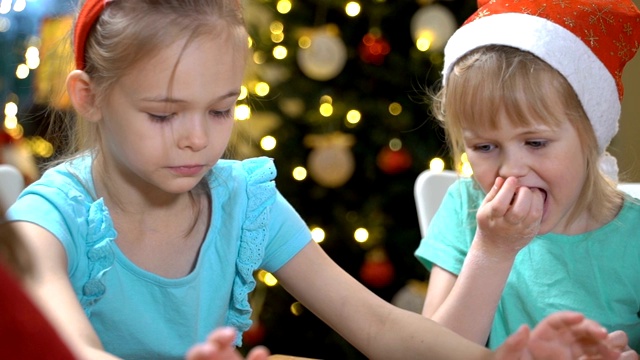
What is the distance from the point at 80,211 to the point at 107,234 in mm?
52

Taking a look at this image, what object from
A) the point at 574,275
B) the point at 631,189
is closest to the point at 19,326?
the point at 574,275

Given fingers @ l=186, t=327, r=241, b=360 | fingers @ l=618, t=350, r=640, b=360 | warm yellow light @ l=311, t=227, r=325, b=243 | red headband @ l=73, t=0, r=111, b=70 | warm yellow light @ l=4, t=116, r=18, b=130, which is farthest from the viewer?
warm yellow light @ l=4, t=116, r=18, b=130

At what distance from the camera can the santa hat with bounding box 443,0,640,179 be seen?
1.56m

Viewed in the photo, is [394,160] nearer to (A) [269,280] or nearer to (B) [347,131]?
(B) [347,131]

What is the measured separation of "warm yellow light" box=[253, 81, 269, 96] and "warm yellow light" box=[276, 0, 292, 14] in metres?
0.27

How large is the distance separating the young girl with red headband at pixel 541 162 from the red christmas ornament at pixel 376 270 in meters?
1.63

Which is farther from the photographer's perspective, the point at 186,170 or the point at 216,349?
the point at 186,170

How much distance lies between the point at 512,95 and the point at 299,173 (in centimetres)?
189

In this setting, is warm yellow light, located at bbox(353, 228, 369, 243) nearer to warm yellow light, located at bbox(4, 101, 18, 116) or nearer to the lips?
warm yellow light, located at bbox(4, 101, 18, 116)

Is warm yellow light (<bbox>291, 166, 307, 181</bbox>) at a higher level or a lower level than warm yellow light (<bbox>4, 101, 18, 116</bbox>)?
Result: higher

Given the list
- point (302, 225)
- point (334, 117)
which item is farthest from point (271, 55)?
point (302, 225)

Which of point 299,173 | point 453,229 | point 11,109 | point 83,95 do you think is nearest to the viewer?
point 83,95

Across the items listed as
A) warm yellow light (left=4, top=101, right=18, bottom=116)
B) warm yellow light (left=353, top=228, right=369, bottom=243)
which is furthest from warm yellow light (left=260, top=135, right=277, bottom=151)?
warm yellow light (left=4, top=101, right=18, bottom=116)

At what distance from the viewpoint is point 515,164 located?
1525 millimetres
